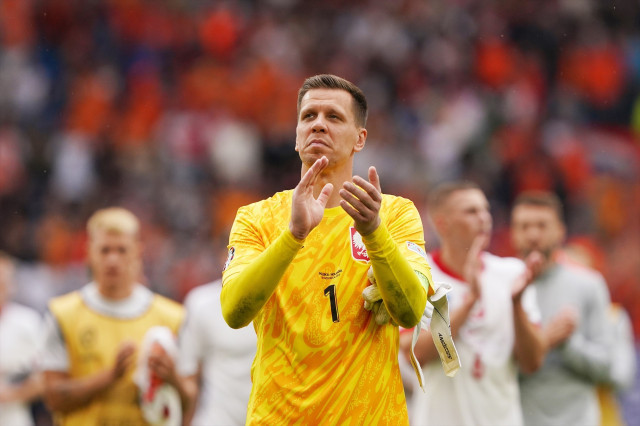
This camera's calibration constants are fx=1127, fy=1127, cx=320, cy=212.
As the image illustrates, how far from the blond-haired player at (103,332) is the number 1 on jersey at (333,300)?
289 cm

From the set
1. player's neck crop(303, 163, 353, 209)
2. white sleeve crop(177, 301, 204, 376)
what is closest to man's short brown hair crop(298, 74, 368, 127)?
player's neck crop(303, 163, 353, 209)

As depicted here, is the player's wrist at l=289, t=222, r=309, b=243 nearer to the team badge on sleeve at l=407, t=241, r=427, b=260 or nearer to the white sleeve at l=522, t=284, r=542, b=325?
the team badge on sleeve at l=407, t=241, r=427, b=260

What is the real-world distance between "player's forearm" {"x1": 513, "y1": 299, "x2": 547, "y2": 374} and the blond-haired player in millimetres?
2430

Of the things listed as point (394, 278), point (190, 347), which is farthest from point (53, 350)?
point (394, 278)

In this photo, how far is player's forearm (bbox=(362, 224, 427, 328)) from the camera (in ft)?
14.2

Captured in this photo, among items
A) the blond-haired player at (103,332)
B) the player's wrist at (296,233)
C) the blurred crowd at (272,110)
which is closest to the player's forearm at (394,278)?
the player's wrist at (296,233)

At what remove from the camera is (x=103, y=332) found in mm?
7840

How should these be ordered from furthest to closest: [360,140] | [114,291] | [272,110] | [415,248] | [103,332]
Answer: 1. [272,110]
2. [114,291]
3. [103,332]
4. [360,140]
5. [415,248]

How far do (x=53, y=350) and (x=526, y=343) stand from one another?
319cm

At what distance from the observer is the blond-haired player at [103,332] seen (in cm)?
748

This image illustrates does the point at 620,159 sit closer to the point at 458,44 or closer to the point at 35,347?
the point at 458,44

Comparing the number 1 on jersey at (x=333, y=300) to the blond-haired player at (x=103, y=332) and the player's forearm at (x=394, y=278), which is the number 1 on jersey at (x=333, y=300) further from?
the blond-haired player at (x=103, y=332)

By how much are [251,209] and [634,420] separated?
668 centimetres

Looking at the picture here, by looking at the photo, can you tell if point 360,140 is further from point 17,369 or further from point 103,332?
point 17,369
